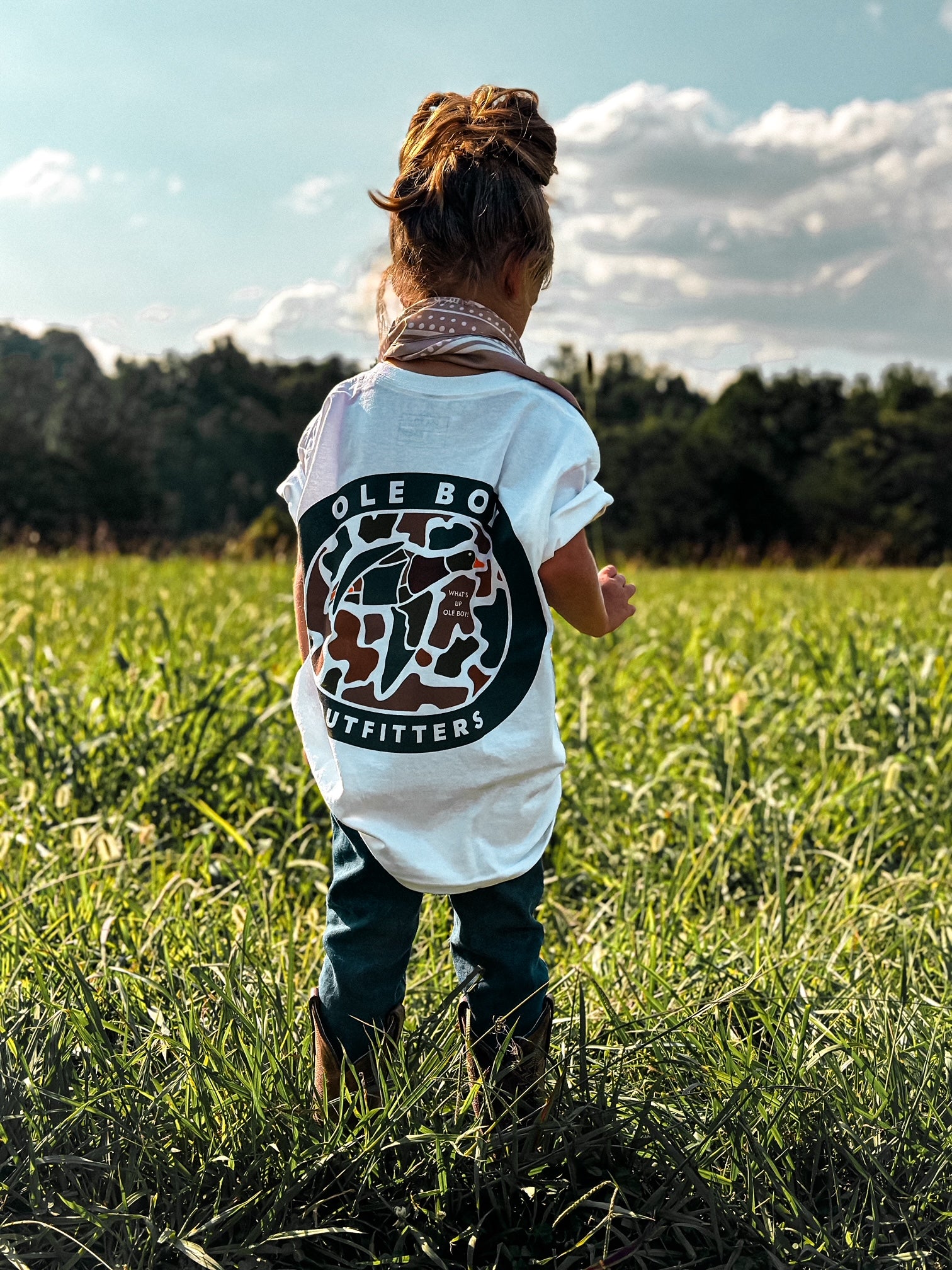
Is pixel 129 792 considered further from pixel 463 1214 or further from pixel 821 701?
pixel 821 701

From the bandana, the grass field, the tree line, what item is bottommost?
the grass field

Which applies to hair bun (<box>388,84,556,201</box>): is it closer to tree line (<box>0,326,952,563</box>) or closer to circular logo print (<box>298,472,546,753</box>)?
circular logo print (<box>298,472,546,753</box>)

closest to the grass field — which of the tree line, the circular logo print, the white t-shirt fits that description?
the white t-shirt

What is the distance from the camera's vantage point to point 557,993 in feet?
6.91

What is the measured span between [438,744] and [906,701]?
2620mm

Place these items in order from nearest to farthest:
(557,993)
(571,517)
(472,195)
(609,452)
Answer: (571,517)
(472,195)
(557,993)
(609,452)

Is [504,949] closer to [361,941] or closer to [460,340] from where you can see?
[361,941]

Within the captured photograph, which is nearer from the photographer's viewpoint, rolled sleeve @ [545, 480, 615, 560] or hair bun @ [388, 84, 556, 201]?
rolled sleeve @ [545, 480, 615, 560]

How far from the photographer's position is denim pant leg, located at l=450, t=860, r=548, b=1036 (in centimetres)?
162

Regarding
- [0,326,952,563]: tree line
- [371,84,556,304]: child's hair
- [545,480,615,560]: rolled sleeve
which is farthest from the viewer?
[0,326,952,563]: tree line

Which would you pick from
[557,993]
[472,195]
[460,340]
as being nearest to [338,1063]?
[557,993]

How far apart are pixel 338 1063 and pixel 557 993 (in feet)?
1.89

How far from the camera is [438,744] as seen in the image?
1.51 m

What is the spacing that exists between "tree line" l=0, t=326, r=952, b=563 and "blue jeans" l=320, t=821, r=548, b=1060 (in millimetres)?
33924
